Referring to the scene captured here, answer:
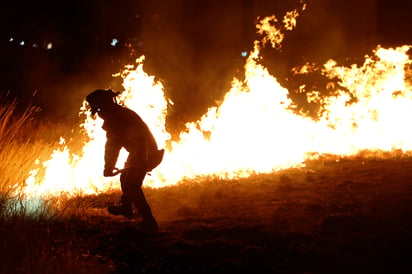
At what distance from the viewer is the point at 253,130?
1109cm

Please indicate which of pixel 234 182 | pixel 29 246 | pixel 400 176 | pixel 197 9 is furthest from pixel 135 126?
pixel 197 9

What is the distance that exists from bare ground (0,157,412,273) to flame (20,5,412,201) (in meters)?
1.39

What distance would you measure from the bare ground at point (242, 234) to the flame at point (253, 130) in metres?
1.39

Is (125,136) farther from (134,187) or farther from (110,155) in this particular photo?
(134,187)

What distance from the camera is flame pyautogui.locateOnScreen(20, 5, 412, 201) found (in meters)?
9.77

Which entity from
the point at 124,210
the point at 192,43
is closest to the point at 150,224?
the point at 124,210

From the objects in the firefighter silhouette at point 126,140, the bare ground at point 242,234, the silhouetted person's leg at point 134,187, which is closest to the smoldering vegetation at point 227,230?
the bare ground at point 242,234

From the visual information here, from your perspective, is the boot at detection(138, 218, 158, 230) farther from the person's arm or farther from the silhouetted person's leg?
the person's arm

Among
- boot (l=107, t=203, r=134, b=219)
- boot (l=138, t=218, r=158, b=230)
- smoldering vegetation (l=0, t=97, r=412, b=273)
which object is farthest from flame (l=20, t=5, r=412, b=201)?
boot (l=138, t=218, r=158, b=230)

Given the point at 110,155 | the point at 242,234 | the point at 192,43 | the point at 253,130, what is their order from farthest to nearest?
1. the point at 192,43
2. the point at 253,130
3. the point at 110,155
4. the point at 242,234

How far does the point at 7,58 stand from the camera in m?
17.6

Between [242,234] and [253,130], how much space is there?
5.60 meters

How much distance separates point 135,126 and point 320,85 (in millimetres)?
10801

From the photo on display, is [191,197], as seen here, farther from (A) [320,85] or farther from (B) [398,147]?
(A) [320,85]
